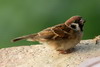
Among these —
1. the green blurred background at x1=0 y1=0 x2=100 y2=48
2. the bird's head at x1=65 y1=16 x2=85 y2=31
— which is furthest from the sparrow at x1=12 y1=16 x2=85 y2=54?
the green blurred background at x1=0 y1=0 x2=100 y2=48

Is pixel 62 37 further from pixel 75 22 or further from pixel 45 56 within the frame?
pixel 45 56

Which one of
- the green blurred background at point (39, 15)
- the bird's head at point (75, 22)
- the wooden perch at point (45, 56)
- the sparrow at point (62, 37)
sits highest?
the bird's head at point (75, 22)

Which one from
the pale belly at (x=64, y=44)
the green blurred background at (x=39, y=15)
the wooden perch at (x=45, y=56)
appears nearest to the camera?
the wooden perch at (x=45, y=56)

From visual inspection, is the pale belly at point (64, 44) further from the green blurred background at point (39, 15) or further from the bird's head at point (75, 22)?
the green blurred background at point (39, 15)

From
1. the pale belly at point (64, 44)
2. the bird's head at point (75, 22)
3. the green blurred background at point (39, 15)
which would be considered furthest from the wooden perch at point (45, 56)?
the green blurred background at point (39, 15)

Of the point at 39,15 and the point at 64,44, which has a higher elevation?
the point at 64,44

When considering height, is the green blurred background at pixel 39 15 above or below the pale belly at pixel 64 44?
below

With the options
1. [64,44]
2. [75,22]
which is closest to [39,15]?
[75,22]
